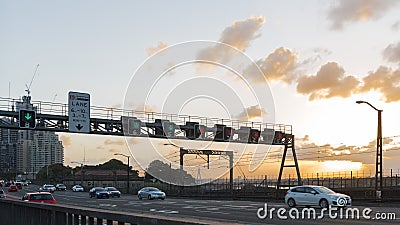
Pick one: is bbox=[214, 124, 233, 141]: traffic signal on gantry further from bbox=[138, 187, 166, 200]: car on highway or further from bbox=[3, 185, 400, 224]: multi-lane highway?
bbox=[3, 185, 400, 224]: multi-lane highway

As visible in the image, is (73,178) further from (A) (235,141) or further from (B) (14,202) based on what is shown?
(B) (14,202)

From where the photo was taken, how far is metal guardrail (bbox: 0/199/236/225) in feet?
18.8

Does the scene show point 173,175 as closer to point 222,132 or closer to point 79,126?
point 222,132

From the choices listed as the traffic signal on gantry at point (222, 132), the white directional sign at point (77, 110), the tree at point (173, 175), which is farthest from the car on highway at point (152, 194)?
the tree at point (173, 175)

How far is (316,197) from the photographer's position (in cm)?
3419

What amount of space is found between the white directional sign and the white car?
16.7m

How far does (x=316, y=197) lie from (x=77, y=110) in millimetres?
19062

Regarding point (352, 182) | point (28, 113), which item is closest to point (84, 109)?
point (28, 113)

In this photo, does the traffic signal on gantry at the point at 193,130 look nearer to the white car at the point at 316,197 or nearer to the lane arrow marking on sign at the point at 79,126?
the lane arrow marking on sign at the point at 79,126

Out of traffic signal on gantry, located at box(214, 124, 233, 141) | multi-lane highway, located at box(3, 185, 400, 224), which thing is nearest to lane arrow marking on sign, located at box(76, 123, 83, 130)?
multi-lane highway, located at box(3, 185, 400, 224)

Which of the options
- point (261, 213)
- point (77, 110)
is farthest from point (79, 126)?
point (261, 213)

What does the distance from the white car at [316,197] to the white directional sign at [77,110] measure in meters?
16.7

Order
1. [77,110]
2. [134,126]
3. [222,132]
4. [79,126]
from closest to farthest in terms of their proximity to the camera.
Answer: [77,110] < [79,126] < [134,126] < [222,132]

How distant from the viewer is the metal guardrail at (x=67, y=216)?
572 centimetres
